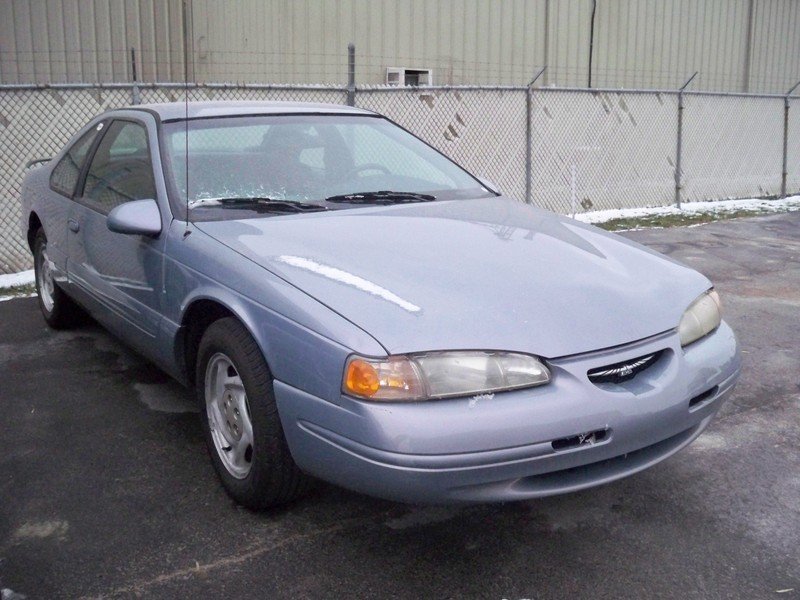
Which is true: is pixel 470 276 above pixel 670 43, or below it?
below

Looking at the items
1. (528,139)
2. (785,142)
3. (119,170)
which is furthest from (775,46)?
(119,170)

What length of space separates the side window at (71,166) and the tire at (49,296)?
477 mm

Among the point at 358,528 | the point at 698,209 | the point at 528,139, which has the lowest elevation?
the point at 358,528

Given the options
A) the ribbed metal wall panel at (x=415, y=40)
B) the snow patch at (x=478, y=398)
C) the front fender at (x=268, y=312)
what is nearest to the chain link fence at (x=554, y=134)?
the ribbed metal wall panel at (x=415, y=40)

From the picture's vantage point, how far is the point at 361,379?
8.22 ft

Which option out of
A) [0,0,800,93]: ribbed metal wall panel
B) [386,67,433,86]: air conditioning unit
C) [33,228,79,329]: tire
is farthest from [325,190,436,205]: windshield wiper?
[386,67,433,86]: air conditioning unit

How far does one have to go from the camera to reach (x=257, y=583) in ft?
8.89

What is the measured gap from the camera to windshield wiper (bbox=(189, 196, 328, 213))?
3.61 m

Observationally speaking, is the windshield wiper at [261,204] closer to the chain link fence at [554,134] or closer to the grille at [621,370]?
the grille at [621,370]

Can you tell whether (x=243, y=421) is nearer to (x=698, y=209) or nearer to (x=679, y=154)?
(x=698, y=209)

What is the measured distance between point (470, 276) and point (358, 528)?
0.98 metres

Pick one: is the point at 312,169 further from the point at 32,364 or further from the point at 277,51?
the point at 277,51

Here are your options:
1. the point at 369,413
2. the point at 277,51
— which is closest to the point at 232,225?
the point at 369,413

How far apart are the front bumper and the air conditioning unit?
391 inches
